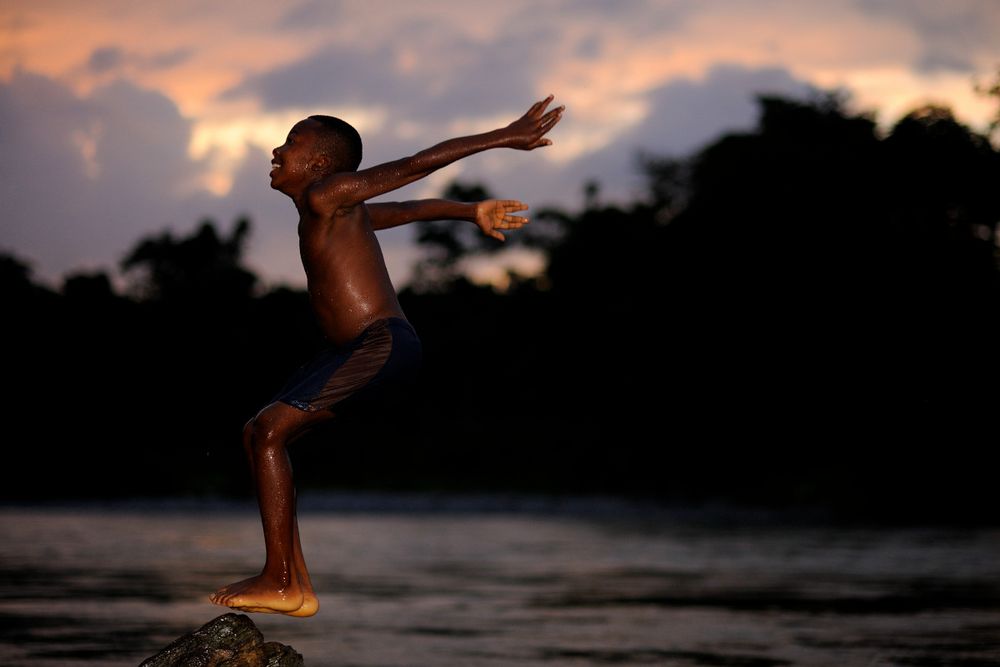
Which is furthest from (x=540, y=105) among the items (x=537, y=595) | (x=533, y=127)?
(x=537, y=595)

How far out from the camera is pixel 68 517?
33.2 meters

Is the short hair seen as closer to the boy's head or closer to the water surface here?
the boy's head

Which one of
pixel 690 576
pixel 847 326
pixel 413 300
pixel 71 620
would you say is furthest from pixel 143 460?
pixel 71 620

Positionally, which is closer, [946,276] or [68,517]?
[68,517]

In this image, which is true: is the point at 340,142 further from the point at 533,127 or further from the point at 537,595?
the point at 537,595

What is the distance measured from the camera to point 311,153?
6406mm

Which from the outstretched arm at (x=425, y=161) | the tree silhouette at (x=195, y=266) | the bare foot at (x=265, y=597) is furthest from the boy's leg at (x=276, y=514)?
the tree silhouette at (x=195, y=266)

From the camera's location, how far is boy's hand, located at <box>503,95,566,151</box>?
242 inches

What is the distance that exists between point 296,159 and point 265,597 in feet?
5.41

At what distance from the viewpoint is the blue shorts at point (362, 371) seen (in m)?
6.18

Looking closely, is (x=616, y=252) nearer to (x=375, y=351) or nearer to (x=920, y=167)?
(x=920, y=167)

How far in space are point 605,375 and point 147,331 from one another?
43.8ft

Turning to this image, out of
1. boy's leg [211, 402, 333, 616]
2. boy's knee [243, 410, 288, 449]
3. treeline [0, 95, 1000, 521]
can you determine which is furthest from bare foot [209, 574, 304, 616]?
treeline [0, 95, 1000, 521]

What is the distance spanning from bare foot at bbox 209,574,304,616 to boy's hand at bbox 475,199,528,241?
1.50 meters
